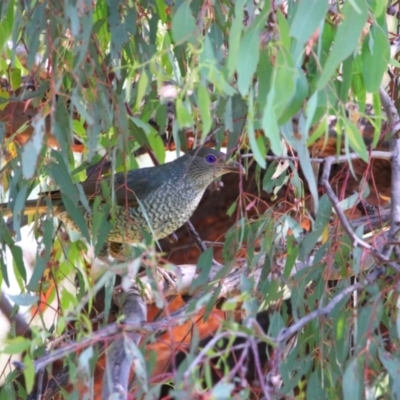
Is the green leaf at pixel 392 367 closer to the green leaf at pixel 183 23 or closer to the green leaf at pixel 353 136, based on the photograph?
the green leaf at pixel 353 136

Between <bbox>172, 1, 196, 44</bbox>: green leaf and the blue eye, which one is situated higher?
<bbox>172, 1, 196, 44</bbox>: green leaf

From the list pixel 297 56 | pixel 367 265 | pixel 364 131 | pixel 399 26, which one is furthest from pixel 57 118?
pixel 364 131

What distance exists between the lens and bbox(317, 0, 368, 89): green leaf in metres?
1.44

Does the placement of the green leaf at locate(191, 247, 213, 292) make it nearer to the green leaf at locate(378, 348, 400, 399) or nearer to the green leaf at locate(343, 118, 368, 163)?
the green leaf at locate(378, 348, 400, 399)

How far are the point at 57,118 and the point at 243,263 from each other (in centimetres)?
85

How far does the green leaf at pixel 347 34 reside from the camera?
144 centimetres

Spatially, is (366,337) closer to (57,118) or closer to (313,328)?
(313,328)

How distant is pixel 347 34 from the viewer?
1.47m

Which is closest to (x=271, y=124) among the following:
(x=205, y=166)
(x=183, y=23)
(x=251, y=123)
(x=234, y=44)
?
(x=251, y=123)

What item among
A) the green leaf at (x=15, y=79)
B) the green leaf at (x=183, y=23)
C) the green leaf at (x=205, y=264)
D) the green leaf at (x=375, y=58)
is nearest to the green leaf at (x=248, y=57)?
the green leaf at (x=183, y=23)

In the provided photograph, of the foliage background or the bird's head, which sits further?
the bird's head

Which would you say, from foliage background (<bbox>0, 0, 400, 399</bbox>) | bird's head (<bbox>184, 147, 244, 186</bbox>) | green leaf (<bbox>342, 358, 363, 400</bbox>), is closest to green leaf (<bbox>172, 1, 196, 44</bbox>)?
foliage background (<bbox>0, 0, 400, 399</bbox>)

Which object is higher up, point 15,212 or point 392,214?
point 15,212

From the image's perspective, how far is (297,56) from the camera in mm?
1508
